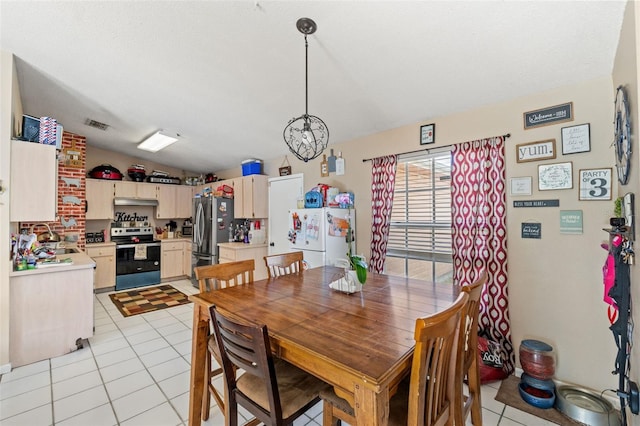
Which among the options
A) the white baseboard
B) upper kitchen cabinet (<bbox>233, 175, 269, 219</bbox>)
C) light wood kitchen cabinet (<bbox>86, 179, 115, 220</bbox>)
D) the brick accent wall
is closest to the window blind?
upper kitchen cabinet (<bbox>233, 175, 269, 219</bbox>)

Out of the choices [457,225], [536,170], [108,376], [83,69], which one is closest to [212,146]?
[83,69]

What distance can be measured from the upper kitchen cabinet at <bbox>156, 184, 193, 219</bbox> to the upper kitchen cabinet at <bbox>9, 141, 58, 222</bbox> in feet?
10.3

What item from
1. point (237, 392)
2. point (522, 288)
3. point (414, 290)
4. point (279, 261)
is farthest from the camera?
point (279, 261)

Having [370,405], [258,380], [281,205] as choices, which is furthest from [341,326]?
[281,205]

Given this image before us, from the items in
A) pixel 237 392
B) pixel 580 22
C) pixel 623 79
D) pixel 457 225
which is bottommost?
pixel 237 392

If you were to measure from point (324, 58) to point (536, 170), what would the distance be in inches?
78.1

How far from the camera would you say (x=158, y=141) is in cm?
456

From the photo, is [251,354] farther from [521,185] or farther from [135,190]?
[135,190]

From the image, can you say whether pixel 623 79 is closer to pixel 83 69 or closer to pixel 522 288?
pixel 522 288

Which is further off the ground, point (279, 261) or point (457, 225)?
point (457, 225)

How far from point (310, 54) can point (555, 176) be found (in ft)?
7.17

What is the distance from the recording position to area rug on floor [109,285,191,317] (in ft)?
13.5

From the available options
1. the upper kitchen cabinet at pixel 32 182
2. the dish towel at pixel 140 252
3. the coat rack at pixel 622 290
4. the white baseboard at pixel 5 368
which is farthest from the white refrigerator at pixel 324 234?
the dish towel at pixel 140 252

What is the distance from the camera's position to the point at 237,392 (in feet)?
4.58
